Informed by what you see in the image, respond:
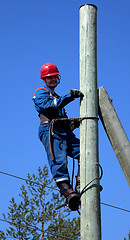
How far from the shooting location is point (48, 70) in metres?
4.76

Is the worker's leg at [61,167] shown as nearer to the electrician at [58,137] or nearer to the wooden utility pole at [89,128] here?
the electrician at [58,137]

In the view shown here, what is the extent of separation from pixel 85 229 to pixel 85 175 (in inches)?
18.1

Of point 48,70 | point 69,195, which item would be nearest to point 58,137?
point 69,195

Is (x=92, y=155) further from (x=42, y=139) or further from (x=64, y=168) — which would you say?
(x=42, y=139)

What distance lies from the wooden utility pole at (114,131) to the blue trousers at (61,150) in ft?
1.51

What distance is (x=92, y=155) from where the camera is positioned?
3.84 meters

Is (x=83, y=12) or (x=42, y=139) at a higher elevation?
(x=83, y=12)

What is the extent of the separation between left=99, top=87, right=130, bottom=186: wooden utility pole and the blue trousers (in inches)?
18.2

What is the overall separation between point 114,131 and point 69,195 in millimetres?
A: 723

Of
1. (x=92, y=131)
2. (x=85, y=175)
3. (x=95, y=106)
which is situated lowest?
(x=85, y=175)

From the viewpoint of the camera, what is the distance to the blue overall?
4176 mm

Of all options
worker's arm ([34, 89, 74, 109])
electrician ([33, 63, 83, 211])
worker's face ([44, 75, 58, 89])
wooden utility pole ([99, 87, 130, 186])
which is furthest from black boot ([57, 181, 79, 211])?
worker's face ([44, 75, 58, 89])

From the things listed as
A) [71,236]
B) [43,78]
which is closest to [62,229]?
[71,236]

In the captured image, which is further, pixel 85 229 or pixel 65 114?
pixel 65 114
